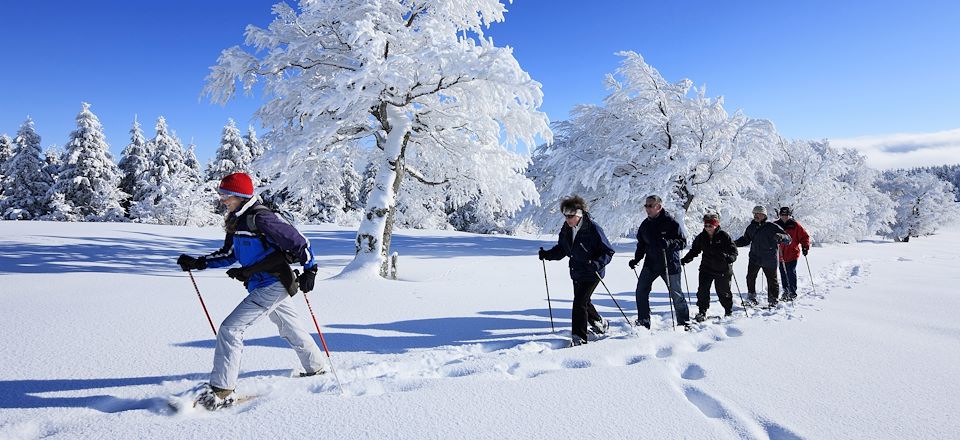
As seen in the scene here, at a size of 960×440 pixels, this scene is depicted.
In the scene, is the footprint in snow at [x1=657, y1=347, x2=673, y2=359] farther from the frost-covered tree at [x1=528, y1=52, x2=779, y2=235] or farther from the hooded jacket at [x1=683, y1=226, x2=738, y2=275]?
the frost-covered tree at [x1=528, y1=52, x2=779, y2=235]

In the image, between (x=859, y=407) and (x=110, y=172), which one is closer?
(x=859, y=407)

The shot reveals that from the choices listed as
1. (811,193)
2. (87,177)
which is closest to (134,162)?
(87,177)

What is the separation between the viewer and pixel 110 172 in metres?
32.2

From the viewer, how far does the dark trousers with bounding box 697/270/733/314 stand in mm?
6203

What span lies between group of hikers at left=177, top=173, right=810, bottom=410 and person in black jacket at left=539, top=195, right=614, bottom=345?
0.4 inches

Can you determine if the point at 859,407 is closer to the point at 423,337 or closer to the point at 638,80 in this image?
the point at 423,337

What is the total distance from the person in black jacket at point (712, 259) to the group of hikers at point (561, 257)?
Result: 0.5 inches

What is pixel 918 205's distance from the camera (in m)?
48.6

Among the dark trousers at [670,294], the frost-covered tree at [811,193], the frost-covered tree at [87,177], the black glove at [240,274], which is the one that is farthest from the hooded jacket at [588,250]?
the frost-covered tree at [87,177]

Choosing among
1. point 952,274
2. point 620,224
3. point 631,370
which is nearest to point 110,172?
point 620,224

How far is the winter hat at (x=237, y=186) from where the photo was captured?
3.18 meters

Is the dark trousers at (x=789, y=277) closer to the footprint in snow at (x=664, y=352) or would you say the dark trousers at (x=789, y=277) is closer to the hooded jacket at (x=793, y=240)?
the hooded jacket at (x=793, y=240)

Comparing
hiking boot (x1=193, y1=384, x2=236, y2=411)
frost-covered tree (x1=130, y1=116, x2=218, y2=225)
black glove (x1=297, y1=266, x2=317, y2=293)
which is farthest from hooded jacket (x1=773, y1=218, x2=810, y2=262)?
frost-covered tree (x1=130, y1=116, x2=218, y2=225)

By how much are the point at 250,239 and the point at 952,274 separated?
1630cm
